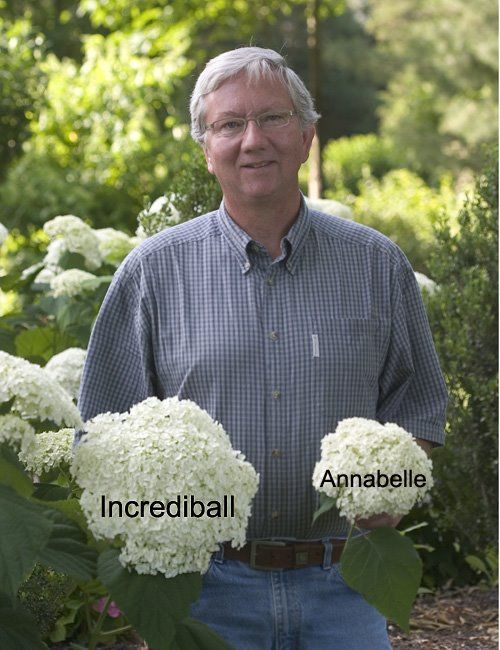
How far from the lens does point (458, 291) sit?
16.0 feet

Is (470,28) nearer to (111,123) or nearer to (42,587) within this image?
(111,123)

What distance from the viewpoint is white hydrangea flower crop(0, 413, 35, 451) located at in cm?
183

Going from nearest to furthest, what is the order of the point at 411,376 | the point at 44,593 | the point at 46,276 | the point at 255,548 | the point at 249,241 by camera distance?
1. the point at 255,548
2. the point at 249,241
3. the point at 411,376
4. the point at 44,593
5. the point at 46,276

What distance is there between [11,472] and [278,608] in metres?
0.91

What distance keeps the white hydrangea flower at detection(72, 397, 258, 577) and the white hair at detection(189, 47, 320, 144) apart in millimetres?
921

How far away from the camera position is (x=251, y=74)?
2.53 meters

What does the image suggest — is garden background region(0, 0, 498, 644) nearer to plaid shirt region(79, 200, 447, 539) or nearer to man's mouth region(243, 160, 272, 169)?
plaid shirt region(79, 200, 447, 539)

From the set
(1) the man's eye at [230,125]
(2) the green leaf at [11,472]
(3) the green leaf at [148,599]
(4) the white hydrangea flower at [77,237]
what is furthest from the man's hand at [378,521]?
(4) the white hydrangea flower at [77,237]

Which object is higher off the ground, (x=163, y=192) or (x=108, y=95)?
(x=108, y=95)

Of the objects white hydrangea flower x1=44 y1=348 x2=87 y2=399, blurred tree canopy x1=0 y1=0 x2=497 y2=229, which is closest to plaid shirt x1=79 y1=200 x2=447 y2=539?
blurred tree canopy x1=0 y1=0 x2=497 y2=229

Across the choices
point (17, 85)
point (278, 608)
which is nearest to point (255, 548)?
point (278, 608)

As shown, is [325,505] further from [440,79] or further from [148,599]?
[440,79]

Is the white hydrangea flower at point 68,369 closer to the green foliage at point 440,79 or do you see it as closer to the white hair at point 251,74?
the white hair at point 251,74

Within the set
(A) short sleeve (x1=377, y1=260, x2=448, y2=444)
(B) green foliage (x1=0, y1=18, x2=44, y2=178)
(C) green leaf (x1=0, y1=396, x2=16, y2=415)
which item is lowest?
(C) green leaf (x1=0, y1=396, x2=16, y2=415)
